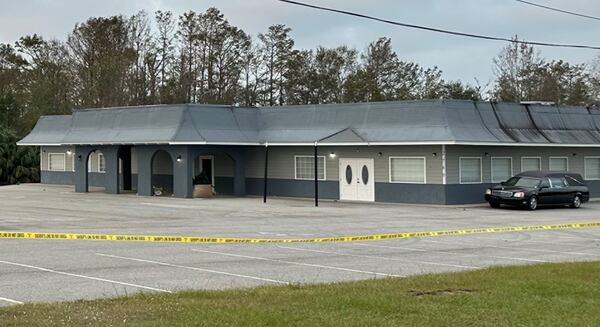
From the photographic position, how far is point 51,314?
26.5 feet

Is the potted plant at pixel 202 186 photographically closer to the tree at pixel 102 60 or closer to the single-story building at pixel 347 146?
the single-story building at pixel 347 146

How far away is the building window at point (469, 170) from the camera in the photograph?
34156mm

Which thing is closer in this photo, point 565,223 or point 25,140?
point 565,223

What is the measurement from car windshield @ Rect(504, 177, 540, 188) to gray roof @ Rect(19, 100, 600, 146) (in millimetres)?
1942

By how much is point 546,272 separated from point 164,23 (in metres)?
58.0

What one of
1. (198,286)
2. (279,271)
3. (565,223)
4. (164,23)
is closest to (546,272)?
(279,271)

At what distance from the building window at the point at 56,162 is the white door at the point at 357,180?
21.8 m

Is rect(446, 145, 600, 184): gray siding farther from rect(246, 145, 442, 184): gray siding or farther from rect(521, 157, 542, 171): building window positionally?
rect(246, 145, 442, 184): gray siding

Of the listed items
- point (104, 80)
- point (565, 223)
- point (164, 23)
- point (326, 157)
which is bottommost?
point (565, 223)

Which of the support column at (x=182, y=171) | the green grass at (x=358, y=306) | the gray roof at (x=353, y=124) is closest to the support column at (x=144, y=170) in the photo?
the gray roof at (x=353, y=124)

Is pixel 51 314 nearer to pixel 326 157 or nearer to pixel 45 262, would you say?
pixel 45 262

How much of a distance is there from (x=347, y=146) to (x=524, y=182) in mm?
8386

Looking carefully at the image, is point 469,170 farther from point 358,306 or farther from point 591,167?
point 358,306

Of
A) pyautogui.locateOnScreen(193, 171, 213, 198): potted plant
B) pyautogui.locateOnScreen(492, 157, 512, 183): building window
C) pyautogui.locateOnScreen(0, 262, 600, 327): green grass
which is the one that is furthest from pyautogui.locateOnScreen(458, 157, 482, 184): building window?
pyautogui.locateOnScreen(0, 262, 600, 327): green grass
